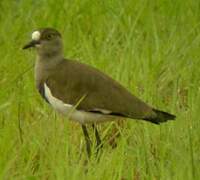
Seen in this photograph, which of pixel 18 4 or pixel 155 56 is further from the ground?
pixel 18 4

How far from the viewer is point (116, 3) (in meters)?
8.50

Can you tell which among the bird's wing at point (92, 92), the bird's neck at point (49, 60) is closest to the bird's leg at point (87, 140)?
the bird's wing at point (92, 92)

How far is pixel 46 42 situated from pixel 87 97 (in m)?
0.80

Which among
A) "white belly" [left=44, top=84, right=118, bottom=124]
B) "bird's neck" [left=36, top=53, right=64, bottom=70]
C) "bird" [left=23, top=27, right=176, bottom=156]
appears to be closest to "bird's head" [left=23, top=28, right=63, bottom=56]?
"bird's neck" [left=36, top=53, right=64, bottom=70]

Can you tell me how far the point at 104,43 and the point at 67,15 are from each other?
1.99 ft

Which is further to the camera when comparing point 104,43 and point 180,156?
point 104,43

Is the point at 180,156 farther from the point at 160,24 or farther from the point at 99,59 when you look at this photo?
the point at 160,24

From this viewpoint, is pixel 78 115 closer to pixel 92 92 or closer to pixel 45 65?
pixel 92 92

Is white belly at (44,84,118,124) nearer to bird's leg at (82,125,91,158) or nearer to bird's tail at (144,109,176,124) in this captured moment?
bird's leg at (82,125,91,158)

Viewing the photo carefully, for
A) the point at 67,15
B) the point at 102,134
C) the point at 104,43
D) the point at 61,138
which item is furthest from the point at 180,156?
the point at 67,15

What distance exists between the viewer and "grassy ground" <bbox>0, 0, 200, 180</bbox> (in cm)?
550

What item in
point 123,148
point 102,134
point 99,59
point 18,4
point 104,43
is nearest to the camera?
point 123,148

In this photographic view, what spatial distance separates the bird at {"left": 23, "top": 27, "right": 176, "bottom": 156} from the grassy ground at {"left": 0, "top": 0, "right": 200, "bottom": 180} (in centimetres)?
13

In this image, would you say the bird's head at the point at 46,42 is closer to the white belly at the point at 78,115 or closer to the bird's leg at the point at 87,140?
the white belly at the point at 78,115
